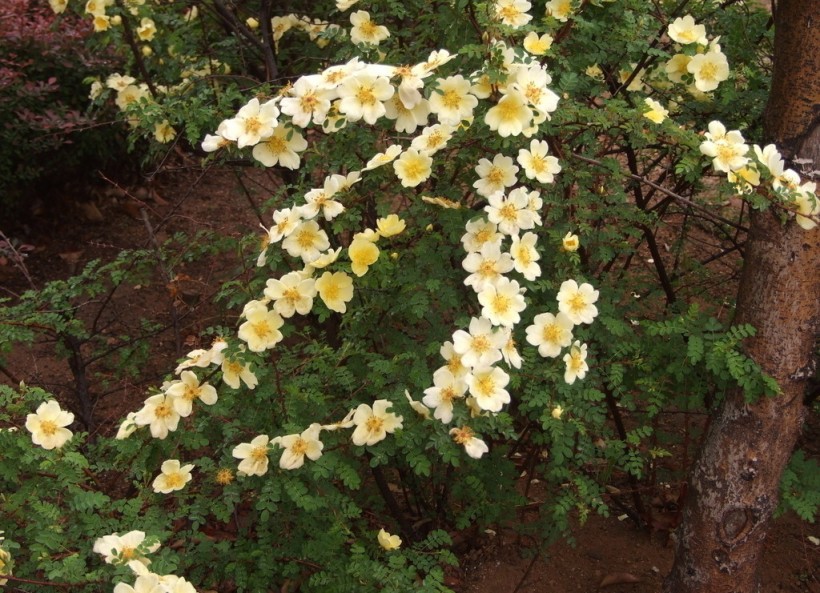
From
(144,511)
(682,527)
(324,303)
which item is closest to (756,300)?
(682,527)

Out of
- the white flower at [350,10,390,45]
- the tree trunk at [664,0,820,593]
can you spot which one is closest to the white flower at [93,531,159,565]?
the tree trunk at [664,0,820,593]

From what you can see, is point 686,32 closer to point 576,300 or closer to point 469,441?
point 576,300

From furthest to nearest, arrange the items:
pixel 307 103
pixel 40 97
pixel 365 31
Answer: pixel 40 97 → pixel 365 31 → pixel 307 103

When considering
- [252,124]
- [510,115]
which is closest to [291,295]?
[252,124]

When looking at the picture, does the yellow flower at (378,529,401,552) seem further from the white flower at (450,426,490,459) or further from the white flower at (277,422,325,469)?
the white flower at (450,426,490,459)

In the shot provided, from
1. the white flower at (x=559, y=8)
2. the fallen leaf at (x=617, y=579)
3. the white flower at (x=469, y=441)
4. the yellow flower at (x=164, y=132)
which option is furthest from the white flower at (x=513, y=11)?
the fallen leaf at (x=617, y=579)

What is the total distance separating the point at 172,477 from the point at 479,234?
94 cm

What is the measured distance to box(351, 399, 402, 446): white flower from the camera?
196cm

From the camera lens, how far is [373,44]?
8.19 ft

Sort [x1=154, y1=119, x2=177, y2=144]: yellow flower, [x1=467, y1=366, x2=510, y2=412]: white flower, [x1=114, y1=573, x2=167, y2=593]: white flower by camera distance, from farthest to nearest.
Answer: [x1=154, y1=119, x2=177, y2=144]: yellow flower → [x1=467, y1=366, x2=510, y2=412]: white flower → [x1=114, y1=573, x2=167, y2=593]: white flower

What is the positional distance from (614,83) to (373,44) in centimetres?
72

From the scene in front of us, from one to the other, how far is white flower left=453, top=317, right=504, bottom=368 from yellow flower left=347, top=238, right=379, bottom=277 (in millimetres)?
300

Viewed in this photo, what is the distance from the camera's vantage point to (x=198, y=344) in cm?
369

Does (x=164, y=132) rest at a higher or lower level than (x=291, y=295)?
lower
